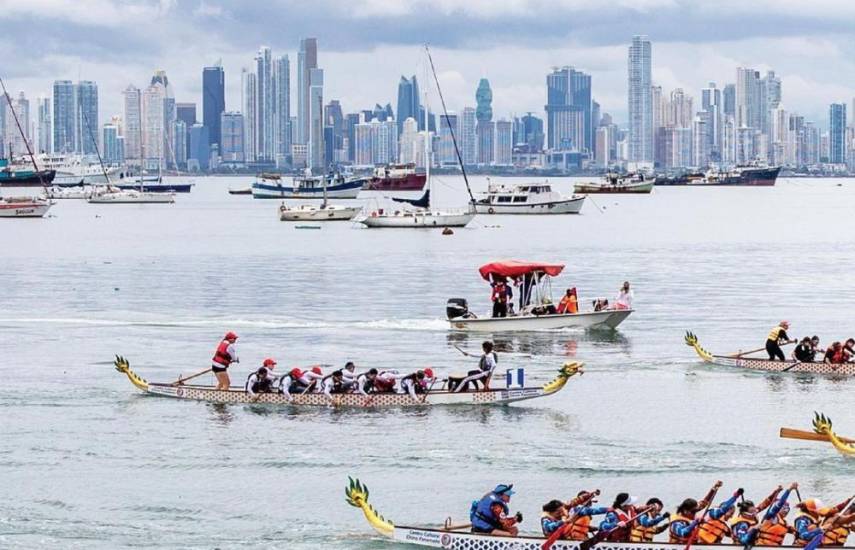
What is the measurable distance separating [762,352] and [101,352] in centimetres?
2877

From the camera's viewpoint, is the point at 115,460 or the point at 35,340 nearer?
the point at 115,460

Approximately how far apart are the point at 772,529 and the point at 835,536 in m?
1.35

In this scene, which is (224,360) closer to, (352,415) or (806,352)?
(352,415)

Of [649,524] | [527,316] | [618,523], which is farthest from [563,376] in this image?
[527,316]

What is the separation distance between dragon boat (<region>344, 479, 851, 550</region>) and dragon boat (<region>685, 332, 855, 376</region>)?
2730 centimetres

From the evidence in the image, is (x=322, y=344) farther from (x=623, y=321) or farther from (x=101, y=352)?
(x=623, y=321)

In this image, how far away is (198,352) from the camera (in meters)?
70.4

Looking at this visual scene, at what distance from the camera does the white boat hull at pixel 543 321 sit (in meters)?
74.1

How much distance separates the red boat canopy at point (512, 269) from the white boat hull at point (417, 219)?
329 ft

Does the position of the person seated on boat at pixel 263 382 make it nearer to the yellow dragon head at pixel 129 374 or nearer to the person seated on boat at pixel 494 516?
the yellow dragon head at pixel 129 374

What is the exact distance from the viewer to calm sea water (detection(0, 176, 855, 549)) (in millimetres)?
42938

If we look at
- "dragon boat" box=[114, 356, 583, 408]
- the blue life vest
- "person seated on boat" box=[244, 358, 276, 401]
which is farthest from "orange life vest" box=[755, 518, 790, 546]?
"person seated on boat" box=[244, 358, 276, 401]

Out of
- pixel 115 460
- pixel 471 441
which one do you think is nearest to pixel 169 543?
pixel 115 460

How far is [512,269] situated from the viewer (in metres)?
74.6
